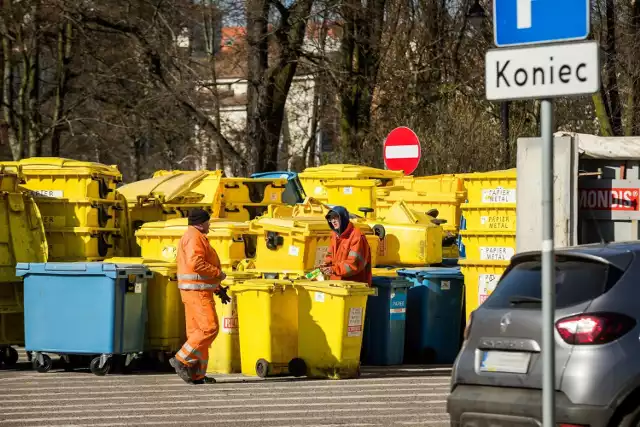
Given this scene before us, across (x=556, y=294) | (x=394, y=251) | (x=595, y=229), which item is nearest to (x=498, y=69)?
(x=556, y=294)

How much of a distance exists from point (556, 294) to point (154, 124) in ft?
86.7

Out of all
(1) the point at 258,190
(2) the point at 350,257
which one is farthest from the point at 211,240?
(1) the point at 258,190

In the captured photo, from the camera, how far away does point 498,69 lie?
764cm

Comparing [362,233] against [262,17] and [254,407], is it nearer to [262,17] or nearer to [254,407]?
[254,407]

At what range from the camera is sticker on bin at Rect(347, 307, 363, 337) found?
14.2 metres

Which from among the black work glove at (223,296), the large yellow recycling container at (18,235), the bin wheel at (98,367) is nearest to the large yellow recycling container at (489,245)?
the black work glove at (223,296)

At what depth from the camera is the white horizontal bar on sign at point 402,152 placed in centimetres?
2334

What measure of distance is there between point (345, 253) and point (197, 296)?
1935mm

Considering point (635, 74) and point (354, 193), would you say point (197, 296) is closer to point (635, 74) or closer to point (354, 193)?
point (354, 193)

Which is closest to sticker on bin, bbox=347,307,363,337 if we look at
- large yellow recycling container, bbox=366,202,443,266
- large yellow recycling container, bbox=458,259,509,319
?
large yellow recycling container, bbox=458,259,509,319

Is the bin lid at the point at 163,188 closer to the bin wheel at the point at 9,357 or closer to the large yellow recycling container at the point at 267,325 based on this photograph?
the bin wheel at the point at 9,357

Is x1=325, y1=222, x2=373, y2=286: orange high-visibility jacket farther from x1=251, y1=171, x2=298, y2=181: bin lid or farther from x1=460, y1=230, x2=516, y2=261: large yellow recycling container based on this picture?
x1=251, y1=171, x2=298, y2=181: bin lid

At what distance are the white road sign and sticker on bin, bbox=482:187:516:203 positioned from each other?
8.50 metres

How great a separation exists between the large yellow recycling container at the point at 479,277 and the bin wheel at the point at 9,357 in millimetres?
5255
